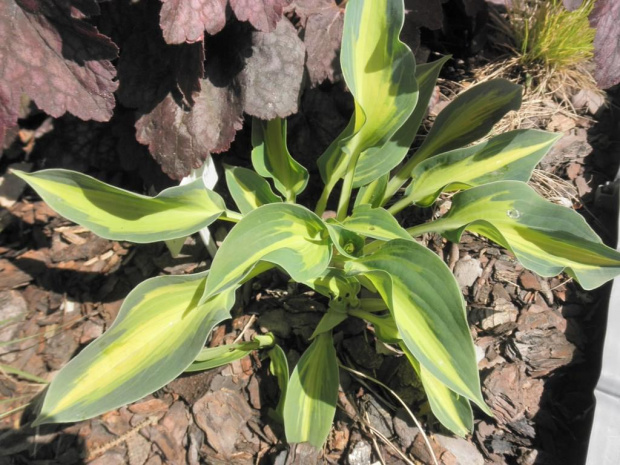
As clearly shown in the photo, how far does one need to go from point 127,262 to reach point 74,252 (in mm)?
140

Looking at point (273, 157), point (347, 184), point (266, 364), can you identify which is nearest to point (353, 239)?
point (347, 184)

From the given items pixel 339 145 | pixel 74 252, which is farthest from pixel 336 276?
pixel 74 252

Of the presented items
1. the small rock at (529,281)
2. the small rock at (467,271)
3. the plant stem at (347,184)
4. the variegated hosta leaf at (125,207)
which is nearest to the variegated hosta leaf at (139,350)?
the variegated hosta leaf at (125,207)

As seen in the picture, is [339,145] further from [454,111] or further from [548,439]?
[548,439]

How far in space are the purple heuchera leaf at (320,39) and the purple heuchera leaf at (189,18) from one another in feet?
0.99

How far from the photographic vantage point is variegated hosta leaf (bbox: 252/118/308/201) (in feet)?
4.29

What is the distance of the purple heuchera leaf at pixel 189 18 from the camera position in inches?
37.2

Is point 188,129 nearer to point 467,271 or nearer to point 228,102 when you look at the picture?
point 228,102

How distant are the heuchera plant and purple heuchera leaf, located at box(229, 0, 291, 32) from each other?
0.45ft

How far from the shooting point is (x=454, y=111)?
4.43ft

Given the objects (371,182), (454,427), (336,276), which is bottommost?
(454,427)

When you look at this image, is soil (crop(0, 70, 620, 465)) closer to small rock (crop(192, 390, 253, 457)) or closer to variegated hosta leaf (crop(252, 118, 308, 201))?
small rock (crop(192, 390, 253, 457))

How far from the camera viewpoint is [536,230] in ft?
3.64

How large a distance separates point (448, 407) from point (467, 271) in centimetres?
42
